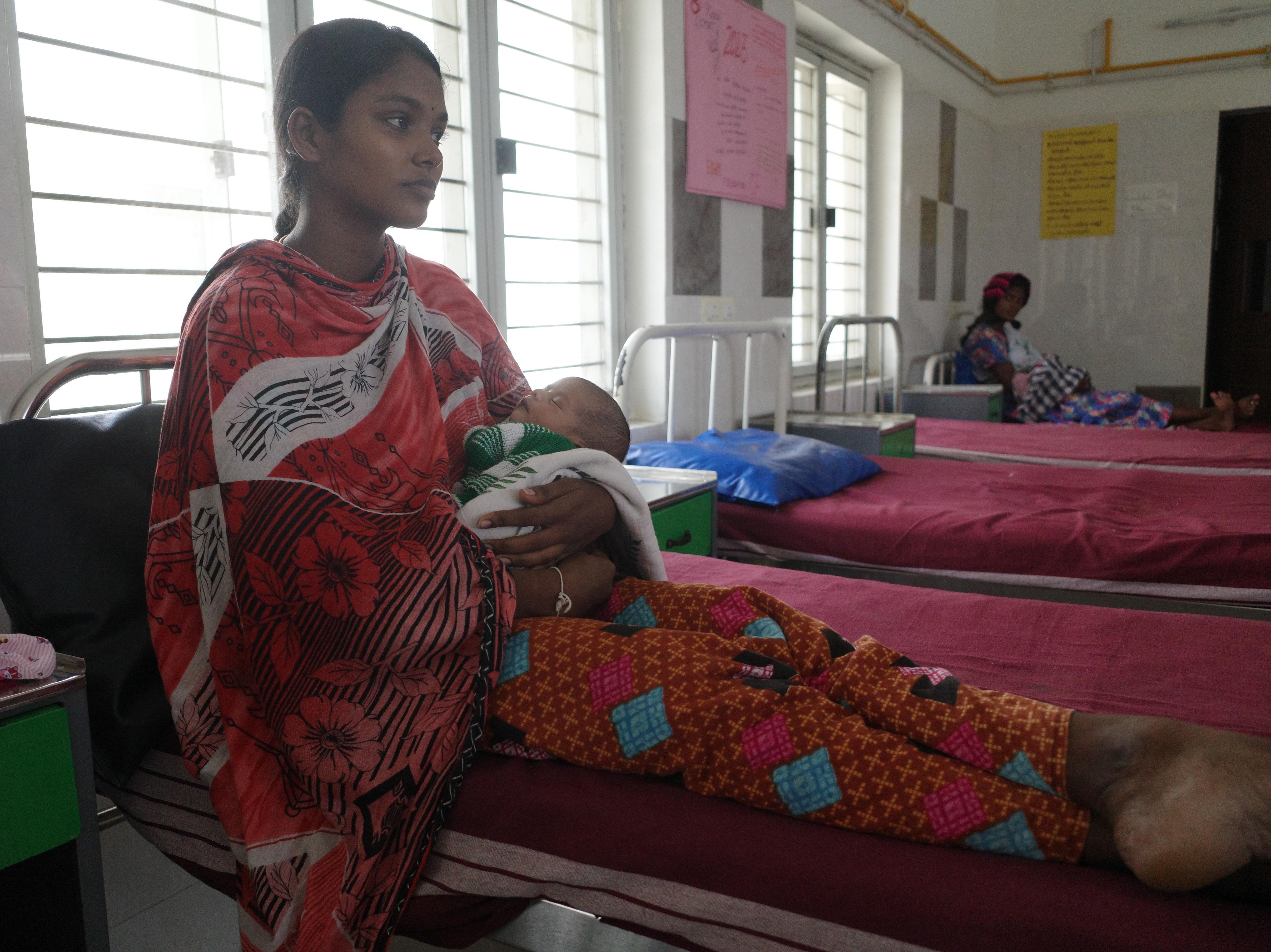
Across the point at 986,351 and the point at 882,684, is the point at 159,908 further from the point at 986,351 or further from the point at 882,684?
the point at 986,351

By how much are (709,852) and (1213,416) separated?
442 centimetres

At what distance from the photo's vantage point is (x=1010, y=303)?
5082 millimetres

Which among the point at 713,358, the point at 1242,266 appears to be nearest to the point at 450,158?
the point at 713,358

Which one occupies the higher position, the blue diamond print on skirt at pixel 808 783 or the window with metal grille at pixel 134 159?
the window with metal grille at pixel 134 159

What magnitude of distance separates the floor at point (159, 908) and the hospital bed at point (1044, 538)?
1.26m

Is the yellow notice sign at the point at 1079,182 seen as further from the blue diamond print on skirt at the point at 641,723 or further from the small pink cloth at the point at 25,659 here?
the small pink cloth at the point at 25,659

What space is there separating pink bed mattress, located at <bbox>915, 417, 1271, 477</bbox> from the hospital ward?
0.67 m

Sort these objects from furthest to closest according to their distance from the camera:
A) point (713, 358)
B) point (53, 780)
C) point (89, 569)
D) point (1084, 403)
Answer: point (1084, 403) < point (713, 358) < point (89, 569) < point (53, 780)

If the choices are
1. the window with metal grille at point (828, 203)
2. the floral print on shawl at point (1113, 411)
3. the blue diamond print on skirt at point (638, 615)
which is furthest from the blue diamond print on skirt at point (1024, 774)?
the floral print on shawl at point (1113, 411)

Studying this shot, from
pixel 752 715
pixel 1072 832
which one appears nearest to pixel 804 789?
pixel 752 715

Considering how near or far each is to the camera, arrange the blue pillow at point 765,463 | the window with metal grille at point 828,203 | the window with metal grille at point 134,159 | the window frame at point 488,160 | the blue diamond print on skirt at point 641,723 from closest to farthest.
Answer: the blue diamond print on skirt at point 641,723
the window with metal grille at point 134,159
the window frame at point 488,160
the blue pillow at point 765,463
the window with metal grille at point 828,203

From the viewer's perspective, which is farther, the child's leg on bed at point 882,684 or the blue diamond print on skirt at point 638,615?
the blue diamond print on skirt at point 638,615

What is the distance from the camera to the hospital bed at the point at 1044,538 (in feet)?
6.85

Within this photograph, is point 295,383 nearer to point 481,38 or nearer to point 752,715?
point 752,715
